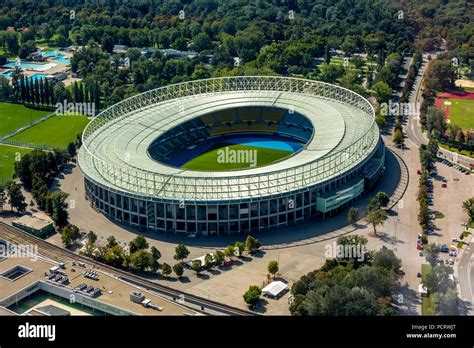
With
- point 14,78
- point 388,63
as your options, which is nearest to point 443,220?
point 388,63

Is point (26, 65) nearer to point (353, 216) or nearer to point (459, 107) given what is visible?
point (459, 107)

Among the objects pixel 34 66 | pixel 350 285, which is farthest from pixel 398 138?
pixel 34 66

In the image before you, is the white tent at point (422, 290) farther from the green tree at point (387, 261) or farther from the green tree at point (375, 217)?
the green tree at point (375, 217)

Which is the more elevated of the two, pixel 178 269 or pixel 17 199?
pixel 178 269

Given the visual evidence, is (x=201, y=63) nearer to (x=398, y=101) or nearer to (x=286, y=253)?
(x=398, y=101)

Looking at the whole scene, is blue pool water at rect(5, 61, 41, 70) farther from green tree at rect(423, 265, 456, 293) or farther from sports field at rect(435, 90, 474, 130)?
green tree at rect(423, 265, 456, 293)

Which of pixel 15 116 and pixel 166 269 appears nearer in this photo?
pixel 166 269

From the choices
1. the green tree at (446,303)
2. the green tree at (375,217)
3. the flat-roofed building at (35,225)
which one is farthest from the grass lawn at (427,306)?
the flat-roofed building at (35,225)
